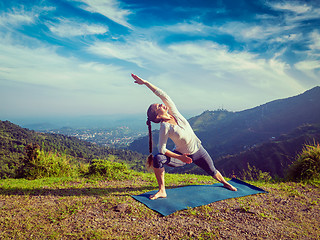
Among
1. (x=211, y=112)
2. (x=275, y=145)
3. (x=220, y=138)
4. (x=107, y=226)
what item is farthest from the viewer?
(x=211, y=112)

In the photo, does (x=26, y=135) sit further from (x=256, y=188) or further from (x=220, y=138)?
(x=220, y=138)

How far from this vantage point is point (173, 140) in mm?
3699

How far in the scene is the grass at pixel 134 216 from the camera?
Result: 2.58m

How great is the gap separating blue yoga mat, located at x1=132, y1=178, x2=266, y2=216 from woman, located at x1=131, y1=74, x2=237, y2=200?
0.21m

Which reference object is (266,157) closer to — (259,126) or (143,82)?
(259,126)

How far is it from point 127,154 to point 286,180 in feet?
231

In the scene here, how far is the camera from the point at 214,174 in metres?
4.25

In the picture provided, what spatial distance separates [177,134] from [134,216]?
4.79 ft

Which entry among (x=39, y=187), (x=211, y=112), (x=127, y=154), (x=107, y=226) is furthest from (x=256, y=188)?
(x=211, y=112)

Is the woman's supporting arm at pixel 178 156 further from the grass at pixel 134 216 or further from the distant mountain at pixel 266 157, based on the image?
the distant mountain at pixel 266 157

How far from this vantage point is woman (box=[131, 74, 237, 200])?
362cm

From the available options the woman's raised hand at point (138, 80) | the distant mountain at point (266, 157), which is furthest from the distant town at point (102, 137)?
the woman's raised hand at point (138, 80)

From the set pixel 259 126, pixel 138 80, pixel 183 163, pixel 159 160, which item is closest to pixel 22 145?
pixel 138 80

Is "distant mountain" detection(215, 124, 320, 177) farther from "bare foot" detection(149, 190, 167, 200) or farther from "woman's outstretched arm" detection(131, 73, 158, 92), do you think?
"woman's outstretched arm" detection(131, 73, 158, 92)
